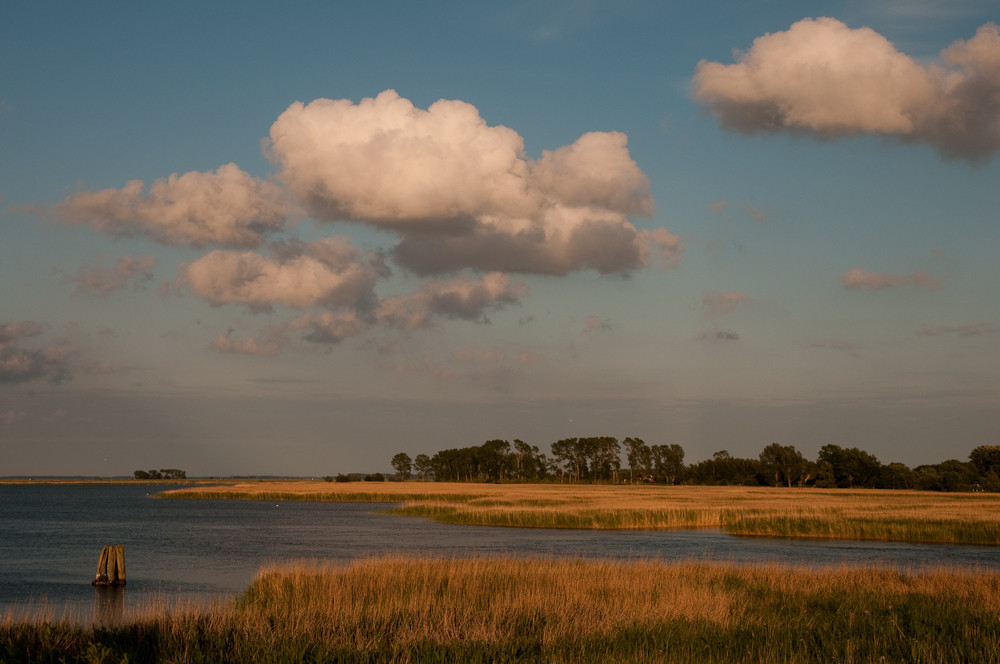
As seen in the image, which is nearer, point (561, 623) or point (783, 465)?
point (561, 623)

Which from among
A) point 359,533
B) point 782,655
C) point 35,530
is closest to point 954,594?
point 782,655

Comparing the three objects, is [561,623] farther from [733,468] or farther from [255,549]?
[733,468]

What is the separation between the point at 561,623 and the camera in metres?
14.6

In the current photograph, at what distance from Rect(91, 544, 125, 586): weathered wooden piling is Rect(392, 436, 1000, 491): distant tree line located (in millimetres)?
114490

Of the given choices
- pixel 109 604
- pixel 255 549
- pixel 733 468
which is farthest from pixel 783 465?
pixel 109 604

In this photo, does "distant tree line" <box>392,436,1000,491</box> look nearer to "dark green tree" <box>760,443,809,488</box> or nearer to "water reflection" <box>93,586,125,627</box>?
"dark green tree" <box>760,443,809,488</box>

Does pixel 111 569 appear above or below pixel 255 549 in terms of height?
above

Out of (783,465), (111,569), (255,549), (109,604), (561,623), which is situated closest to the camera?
(561,623)

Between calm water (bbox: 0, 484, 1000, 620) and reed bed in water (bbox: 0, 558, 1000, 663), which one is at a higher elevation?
reed bed in water (bbox: 0, 558, 1000, 663)

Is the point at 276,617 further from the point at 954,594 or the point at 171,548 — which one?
the point at 171,548

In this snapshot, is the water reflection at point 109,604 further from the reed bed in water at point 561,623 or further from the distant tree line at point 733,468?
the distant tree line at point 733,468

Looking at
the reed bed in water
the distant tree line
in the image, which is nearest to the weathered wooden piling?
the reed bed in water

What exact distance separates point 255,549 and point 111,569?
14.5 m

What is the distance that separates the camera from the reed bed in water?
1241cm
